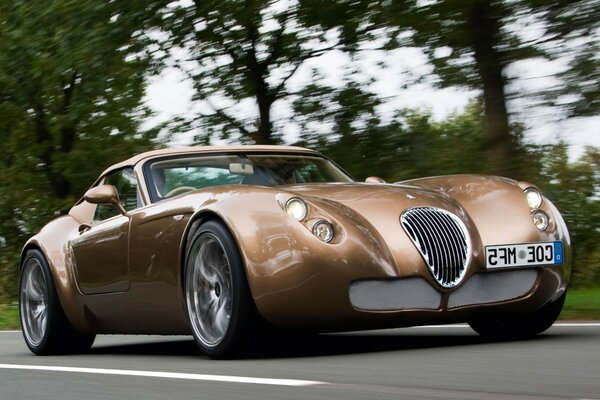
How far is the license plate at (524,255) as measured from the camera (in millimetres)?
6281

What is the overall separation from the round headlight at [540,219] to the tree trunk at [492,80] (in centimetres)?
542

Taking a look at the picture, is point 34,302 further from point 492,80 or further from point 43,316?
point 492,80

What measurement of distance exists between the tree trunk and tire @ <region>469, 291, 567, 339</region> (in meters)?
5.19

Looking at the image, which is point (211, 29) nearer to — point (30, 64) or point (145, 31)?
point (145, 31)

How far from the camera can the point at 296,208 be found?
6152mm

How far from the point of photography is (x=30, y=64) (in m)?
16.7

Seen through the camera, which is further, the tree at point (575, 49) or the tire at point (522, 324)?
the tree at point (575, 49)

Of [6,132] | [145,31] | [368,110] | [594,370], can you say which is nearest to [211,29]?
[145,31]

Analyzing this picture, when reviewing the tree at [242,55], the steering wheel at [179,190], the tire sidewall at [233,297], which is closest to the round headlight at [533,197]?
the tire sidewall at [233,297]

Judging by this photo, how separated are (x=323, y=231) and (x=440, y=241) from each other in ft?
2.13

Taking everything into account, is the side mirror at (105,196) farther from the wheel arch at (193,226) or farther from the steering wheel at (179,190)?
the wheel arch at (193,226)

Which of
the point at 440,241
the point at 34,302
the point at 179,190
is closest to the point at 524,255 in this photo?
the point at 440,241

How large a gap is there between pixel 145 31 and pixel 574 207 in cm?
594

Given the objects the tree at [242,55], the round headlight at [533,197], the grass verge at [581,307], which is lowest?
the grass verge at [581,307]
